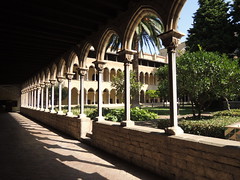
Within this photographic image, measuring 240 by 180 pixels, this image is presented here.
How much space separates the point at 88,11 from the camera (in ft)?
15.3

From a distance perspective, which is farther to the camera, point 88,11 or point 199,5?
point 199,5

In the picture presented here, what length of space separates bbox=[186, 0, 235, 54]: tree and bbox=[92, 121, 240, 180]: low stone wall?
55.0 ft

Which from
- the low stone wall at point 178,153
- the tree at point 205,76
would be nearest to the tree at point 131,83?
the tree at point 205,76

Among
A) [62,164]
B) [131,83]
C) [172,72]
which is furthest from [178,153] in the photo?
[131,83]

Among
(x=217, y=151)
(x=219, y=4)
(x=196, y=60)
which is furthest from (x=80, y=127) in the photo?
(x=219, y=4)

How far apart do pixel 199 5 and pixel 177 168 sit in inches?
925

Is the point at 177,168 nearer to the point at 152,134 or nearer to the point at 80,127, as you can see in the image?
the point at 152,134

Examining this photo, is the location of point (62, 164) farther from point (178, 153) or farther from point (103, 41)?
point (103, 41)

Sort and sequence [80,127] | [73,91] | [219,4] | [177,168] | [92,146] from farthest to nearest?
[73,91] < [219,4] < [80,127] < [92,146] < [177,168]

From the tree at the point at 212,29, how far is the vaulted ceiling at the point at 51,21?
1539cm

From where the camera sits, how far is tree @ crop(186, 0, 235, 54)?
1866cm

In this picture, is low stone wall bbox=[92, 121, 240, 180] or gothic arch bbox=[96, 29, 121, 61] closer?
low stone wall bbox=[92, 121, 240, 180]

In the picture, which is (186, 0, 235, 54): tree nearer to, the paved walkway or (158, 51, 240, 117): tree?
(158, 51, 240, 117): tree

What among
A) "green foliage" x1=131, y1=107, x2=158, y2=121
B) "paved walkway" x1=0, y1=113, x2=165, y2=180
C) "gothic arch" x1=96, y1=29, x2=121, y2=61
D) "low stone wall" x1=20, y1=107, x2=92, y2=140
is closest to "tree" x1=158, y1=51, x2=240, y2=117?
"green foliage" x1=131, y1=107, x2=158, y2=121
